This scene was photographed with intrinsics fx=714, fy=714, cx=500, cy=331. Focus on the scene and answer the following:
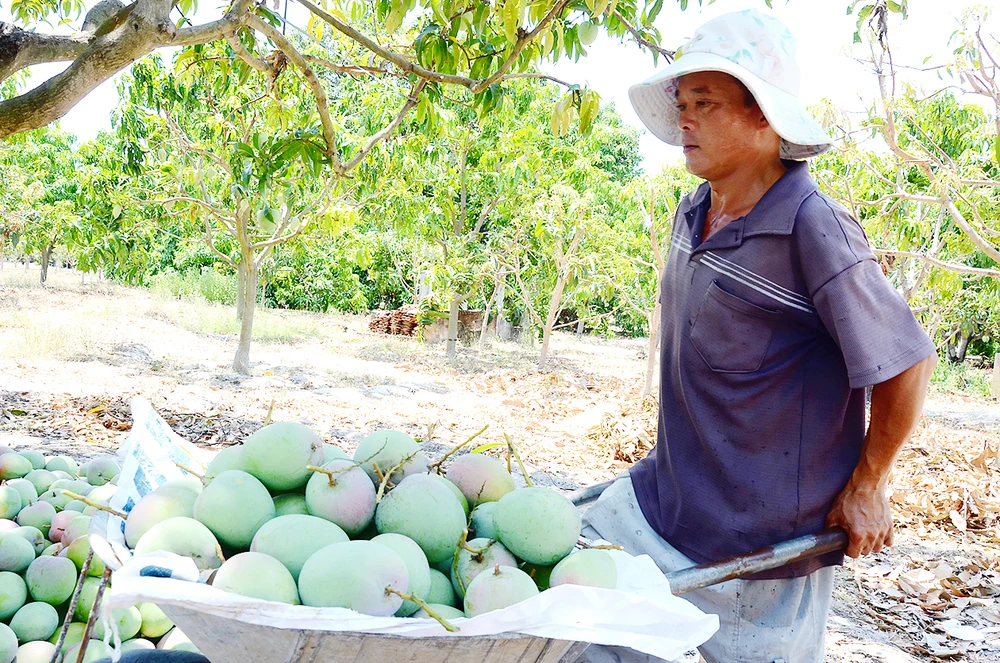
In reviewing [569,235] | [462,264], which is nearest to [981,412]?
[569,235]

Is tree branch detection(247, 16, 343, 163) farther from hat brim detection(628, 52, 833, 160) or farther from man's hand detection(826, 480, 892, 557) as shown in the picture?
man's hand detection(826, 480, 892, 557)

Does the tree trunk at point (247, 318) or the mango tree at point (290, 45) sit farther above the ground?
the mango tree at point (290, 45)

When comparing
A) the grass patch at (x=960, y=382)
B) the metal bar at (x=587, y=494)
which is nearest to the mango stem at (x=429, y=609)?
the metal bar at (x=587, y=494)

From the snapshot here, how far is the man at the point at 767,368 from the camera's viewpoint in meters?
1.52

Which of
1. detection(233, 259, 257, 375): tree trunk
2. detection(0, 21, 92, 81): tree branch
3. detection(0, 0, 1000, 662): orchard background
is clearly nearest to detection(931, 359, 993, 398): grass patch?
detection(0, 0, 1000, 662): orchard background

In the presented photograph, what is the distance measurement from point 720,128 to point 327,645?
A: 4.54ft

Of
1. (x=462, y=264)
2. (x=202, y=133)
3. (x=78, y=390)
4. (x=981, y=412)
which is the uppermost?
(x=202, y=133)

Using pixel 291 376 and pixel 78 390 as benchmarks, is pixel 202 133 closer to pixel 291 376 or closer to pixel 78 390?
pixel 291 376

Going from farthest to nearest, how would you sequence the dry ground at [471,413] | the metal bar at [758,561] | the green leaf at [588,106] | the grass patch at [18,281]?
the grass patch at [18,281]
the dry ground at [471,413]
the green leaf at [588,106]
the metal bar at [758,561]

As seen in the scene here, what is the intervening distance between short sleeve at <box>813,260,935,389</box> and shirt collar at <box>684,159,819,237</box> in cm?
18

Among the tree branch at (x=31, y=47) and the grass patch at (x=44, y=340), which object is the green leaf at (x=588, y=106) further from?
the grass patch at (x=44, y=340)

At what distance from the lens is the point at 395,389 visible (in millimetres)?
8961

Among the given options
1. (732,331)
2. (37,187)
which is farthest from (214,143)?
(37,187)

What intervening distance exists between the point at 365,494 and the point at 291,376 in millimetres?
8644
